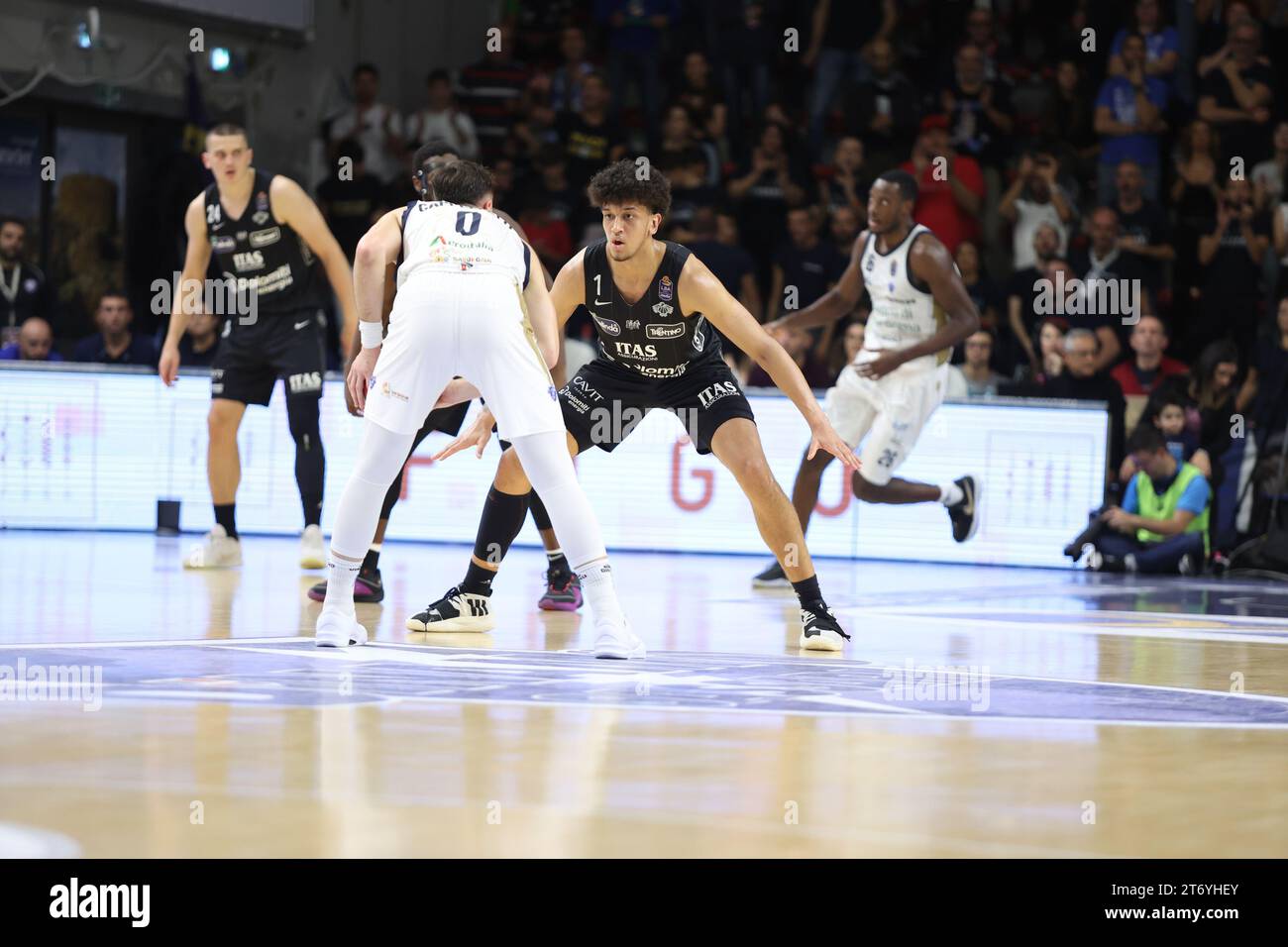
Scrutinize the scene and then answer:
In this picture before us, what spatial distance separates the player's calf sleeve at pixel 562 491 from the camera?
18.9 ft

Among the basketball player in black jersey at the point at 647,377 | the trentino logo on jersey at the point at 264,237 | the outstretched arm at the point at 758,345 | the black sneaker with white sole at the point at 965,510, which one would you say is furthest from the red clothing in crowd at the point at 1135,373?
the outstretched arm at the point at 758,345

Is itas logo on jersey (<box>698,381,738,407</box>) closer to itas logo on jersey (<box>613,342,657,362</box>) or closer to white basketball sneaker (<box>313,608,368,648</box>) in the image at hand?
itas logo on jersey (<box>613,342,657,362</box>)

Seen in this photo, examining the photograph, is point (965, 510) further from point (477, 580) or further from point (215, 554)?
point (477, 580)

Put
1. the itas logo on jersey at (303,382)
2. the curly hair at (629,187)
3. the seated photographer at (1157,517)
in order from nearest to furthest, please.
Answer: the curly hair at (629,187), the itas logo on jersey at (303,382), the seated photographer at (1157,517)

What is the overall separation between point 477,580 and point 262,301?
3.05 metres

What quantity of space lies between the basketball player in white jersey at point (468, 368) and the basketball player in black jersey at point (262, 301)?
3.17 m

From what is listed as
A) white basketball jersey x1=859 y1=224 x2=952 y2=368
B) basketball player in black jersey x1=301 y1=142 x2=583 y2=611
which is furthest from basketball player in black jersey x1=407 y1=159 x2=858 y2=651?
white basketball jersey x1=859 y1=224 x2=952 y2=368

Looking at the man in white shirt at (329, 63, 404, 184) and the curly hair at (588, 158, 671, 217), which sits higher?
the man in white shirt at (329, 63, 404, 184)

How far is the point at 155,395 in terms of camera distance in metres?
12.3

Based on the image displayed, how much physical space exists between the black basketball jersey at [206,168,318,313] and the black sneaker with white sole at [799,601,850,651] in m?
3.86

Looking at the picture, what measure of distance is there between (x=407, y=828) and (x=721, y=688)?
2.19 metres

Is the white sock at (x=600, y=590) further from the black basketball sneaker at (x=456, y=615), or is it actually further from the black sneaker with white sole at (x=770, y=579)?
Answer: the black sneaker with white sole at (x=770, y=579)

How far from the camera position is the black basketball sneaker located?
22.5 feet
